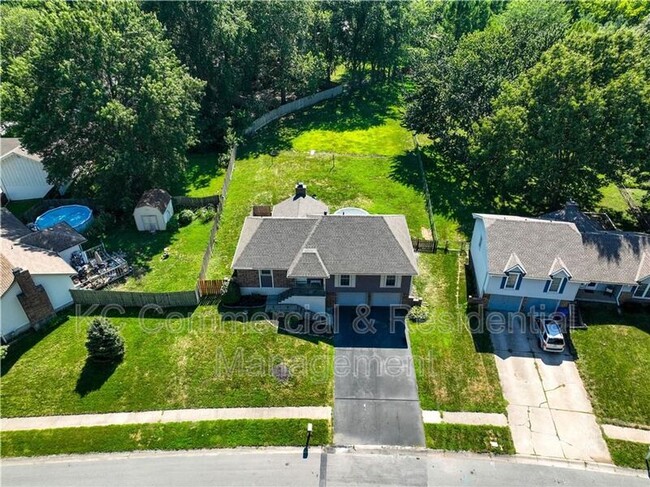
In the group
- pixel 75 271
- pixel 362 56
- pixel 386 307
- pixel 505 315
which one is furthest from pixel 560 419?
pixel 362 56

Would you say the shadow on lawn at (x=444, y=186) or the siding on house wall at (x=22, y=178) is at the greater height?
the siding on house wall at (x=22, y=178)

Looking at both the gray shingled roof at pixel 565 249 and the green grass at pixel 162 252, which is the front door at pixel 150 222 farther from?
the gray shingled roof at pixel 565 249

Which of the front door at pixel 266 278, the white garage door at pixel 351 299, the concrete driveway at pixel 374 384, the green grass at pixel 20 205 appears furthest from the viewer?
the green grass at pixel 20 205

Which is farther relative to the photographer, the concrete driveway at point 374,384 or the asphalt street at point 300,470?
the concrete driveway at point 374,384

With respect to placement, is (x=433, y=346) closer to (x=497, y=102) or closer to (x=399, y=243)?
(x=399, y=243)

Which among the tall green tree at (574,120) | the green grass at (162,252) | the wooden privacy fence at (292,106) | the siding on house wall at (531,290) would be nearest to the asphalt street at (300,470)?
the siding on house wall at (531,290)

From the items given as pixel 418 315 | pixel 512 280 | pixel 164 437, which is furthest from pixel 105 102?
pixel 512 280

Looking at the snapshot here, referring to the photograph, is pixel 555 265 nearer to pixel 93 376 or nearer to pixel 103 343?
pixel 103 343
